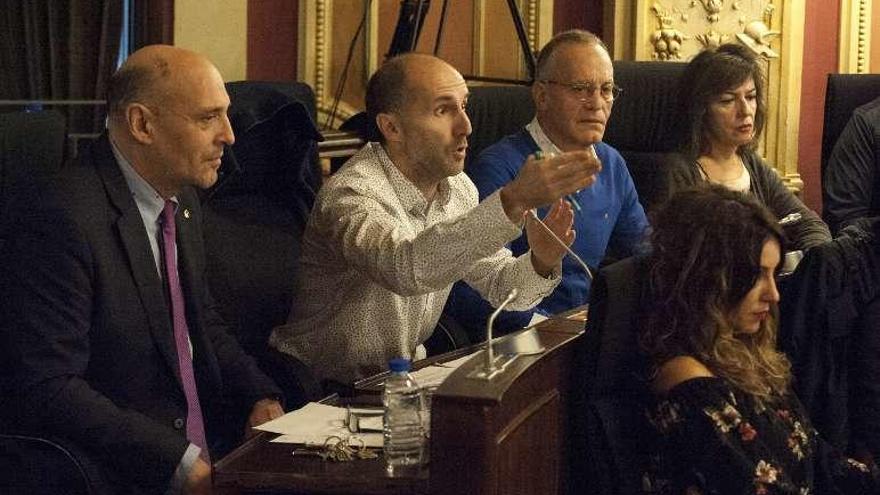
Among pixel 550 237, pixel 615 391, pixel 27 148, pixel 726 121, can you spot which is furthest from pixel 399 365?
pixel 726 121

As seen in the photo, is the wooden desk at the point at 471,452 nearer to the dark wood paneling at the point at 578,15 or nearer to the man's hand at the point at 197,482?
the man's hand at the point at 197,482

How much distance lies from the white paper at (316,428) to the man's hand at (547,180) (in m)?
0.43

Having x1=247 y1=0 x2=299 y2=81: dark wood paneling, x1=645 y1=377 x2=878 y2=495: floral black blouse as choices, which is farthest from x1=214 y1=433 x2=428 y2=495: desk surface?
x1=247 y1=0 x2=299 y2=81: dark wood paneling

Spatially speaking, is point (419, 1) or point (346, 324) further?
point (419, 1)

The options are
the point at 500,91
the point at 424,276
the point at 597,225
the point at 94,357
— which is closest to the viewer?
the point at 94,357

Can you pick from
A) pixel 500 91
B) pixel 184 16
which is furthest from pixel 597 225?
pixel 184 16

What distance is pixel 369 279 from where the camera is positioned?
2.46 metres

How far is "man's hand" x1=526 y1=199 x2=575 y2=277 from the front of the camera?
2455mm

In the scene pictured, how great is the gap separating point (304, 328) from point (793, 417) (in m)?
0.93

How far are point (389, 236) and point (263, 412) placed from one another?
13.8 inches

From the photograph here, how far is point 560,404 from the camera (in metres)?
1.94

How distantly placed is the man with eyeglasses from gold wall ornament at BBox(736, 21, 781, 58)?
1831mm

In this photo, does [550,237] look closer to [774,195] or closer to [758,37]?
[774,195]

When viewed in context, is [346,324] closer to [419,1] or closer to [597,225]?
[597,225]
